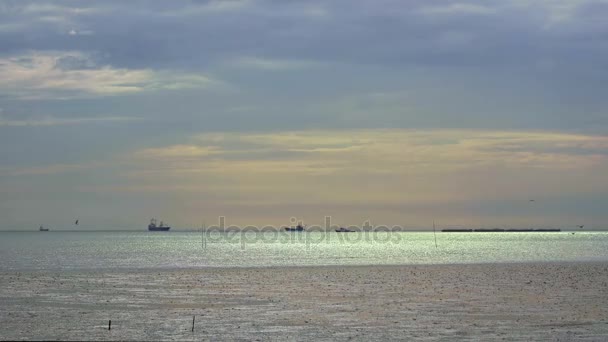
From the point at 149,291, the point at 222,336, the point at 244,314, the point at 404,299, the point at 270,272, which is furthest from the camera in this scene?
the point at 270,272

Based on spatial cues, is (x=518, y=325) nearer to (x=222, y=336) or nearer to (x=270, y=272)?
(x=222, y=336)

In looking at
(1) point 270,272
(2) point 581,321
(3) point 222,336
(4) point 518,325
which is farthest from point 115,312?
(1) point 270,272

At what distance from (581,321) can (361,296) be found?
2228cm

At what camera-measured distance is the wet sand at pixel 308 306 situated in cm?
4916

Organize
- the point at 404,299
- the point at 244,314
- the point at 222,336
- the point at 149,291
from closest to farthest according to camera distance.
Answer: the point at 222,336
the point at 244,314
the point at 404,299
the point at 149,291

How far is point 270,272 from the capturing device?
10919 centimetres

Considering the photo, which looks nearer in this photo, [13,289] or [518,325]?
[518,325]

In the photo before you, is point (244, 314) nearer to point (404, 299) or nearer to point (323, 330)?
point (323, 330)

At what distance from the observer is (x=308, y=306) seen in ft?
208

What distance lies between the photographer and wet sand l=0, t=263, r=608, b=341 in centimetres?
4916

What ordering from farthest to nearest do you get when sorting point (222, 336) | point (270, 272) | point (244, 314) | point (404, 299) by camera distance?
point (270, 272), point (404, 299), point (244, 314), point (222, 336)

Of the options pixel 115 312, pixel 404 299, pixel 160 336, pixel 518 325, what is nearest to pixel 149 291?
pixel 115 312

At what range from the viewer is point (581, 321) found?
53531 millimetres

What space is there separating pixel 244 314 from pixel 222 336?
33.5 feet
